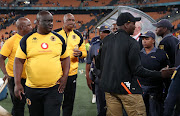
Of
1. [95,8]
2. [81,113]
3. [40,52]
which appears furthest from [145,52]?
[95,8]

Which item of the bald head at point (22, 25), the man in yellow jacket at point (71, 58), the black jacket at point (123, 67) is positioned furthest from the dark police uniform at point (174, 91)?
the bald head at point (22, 25)

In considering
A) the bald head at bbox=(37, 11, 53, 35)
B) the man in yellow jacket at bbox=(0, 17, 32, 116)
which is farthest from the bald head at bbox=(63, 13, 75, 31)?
the bald head at bbox=(37, 11, 53, 35)

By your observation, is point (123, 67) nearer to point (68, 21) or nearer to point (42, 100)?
point (42, 100)

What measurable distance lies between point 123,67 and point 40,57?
3.52ft

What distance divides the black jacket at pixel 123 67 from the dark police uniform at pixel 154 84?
100 centimetres

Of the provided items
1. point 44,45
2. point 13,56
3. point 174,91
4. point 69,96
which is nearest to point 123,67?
point 174,91

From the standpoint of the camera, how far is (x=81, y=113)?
4.53 meters

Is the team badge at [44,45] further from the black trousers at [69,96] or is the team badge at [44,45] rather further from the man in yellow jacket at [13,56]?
the black trousers at [69,96]

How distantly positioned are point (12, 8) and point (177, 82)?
39135 mm

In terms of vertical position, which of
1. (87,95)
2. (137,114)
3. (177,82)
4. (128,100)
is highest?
(177,82)

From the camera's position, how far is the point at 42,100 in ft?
8.37

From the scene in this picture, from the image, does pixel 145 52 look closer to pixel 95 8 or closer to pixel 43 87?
pixel 43 87

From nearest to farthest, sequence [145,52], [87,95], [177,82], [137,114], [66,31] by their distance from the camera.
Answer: [177,82], [137,114], [145,52], [66,31], [87,95]

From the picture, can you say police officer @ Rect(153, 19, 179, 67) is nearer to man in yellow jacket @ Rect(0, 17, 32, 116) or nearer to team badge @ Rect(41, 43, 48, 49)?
team badge @ Rect(41, 43, 48, 49)
